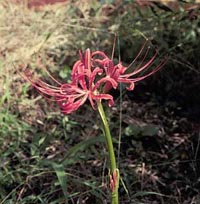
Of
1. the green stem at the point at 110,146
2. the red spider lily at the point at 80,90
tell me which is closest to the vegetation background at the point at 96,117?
the green stem at the point at 110,146

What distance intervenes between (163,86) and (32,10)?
1.04 m

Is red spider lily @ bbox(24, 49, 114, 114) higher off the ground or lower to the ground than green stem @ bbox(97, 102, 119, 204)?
higher

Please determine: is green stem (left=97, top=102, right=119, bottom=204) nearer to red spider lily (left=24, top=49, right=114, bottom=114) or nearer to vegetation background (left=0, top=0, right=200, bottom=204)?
red spider lily (left=24, top=49, right=114, bottom=114)

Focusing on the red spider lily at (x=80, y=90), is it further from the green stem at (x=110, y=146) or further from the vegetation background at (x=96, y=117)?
the vegetation background at (x=96, y=117)

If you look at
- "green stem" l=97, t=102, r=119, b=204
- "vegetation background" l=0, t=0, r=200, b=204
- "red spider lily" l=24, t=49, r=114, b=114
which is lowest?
"vegetation background" l=0, t=0, r=200, b=204

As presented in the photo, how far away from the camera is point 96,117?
269 centimetres

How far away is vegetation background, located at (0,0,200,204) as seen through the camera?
7.23 ft

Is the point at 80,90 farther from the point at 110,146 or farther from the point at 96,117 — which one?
the point at 96,117

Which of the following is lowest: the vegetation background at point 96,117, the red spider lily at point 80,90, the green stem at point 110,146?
the vegetation background at point 96,117

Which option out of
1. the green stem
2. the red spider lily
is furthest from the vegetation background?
the red spider lily

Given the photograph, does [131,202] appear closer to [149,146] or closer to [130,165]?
[130,165]

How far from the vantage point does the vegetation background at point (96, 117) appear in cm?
221

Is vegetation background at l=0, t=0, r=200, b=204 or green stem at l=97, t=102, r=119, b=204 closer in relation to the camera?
green stem at l=97, t=102, r=119, b=204

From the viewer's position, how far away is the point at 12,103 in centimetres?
270
